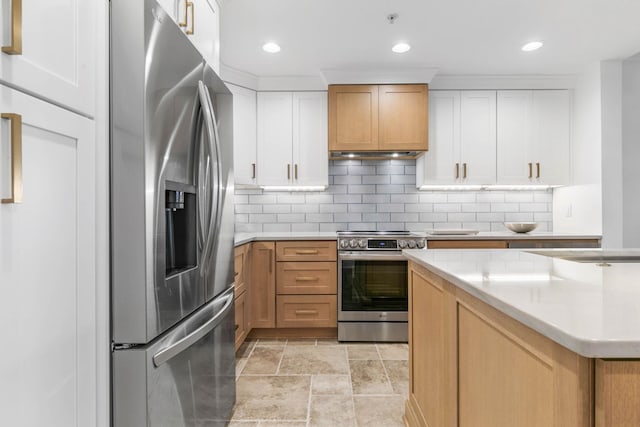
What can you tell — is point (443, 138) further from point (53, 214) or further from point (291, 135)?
point (53, 214)

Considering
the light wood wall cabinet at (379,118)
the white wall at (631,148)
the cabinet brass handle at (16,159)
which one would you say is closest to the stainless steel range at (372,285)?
the light wood wall cabinet at (379,118)

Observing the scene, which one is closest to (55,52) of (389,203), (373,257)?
(373,257)

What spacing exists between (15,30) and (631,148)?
166 inches

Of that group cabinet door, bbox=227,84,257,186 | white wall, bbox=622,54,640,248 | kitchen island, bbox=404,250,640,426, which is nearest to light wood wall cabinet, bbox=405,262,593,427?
kitchen island, bbox=404,250,640,426

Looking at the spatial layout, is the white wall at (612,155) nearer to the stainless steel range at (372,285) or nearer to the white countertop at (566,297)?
the stainless steel range at (372,285)

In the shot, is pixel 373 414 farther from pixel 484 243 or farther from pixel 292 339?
pixel 484 243

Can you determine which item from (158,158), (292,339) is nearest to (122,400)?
(158,158)

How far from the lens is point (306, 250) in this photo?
10.6 feet

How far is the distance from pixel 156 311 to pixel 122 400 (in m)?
0.27

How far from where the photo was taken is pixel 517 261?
1402 mm

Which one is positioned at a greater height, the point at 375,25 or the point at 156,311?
the point at 375,25

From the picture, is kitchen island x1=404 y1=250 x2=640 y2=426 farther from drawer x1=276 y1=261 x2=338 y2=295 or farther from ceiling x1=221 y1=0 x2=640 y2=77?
ceiling x1=221 y1=0 x2=640 y2=77

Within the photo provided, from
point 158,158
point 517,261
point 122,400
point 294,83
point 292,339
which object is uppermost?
point 294,83

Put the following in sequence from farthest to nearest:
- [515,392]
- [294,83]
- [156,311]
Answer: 1. [294,83]
2. [156,311]
3. [515,392]
